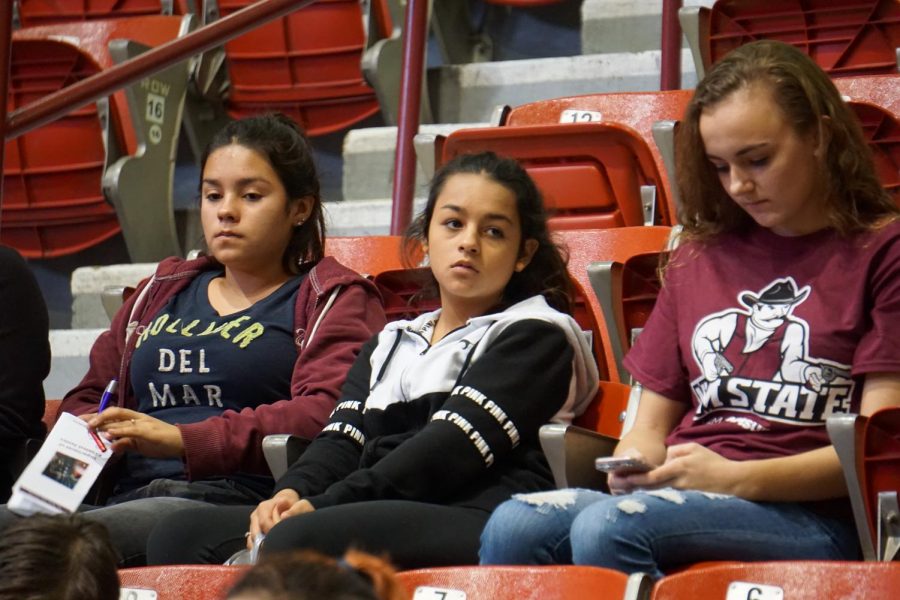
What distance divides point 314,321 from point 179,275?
1.00 feet

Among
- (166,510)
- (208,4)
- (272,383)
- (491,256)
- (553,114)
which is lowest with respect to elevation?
(166,510)

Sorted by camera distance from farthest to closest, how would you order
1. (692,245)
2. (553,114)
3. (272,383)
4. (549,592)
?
(553,114) → (272,383) → (692,245) → (549,592)

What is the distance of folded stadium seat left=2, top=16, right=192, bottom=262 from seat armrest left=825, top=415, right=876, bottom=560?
2332 mm

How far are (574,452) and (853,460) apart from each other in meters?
0.35

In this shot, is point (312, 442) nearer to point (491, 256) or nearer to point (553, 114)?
point (491, 256)

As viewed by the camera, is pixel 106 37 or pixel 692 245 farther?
pixel 106 37

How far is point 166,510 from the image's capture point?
6.77ft

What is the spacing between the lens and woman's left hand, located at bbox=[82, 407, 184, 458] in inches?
82.2

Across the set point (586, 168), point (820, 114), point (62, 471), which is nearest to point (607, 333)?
point (586, 168)

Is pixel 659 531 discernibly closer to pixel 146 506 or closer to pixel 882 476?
pixel 882 476

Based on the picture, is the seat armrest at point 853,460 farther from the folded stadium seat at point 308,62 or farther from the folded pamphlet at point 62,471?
the folded stadium seat at point 308,62

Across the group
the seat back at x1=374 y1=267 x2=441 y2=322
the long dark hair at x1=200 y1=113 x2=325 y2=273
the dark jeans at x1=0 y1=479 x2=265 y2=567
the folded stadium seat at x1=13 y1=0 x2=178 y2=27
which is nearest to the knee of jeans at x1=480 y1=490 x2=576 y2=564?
the dark jeans at x1=0 y1=479 x2=265 y2=567

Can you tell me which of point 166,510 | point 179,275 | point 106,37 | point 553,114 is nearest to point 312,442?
point 166,510

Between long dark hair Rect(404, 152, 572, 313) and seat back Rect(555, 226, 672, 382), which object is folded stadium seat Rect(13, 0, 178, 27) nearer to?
seat back Rect(555, 226, 672, 382)
